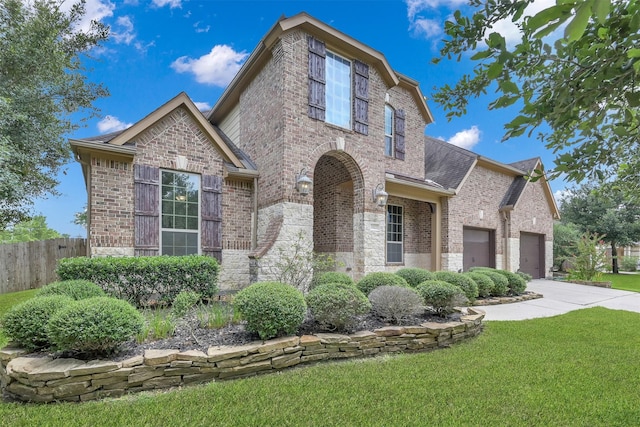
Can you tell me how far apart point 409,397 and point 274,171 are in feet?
21.5

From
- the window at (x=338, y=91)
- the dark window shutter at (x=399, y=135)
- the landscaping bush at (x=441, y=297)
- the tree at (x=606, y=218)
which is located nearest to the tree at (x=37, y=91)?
the window at (x=338, y=91)

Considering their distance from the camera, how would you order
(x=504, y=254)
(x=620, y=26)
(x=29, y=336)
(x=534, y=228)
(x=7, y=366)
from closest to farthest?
1. (x=620, y=26)
2. (x=7, y=366)
3. (x=29, y=336)
4. (x=504, y=254)
5. (x=534, y=228)

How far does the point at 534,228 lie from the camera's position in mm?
16109

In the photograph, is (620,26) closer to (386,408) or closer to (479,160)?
(386,408)

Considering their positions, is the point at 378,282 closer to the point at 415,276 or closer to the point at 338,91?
the point at 415,276

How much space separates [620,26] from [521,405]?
126 inches

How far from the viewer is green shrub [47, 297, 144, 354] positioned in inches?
131

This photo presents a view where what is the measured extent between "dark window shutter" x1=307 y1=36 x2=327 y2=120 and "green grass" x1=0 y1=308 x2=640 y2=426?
6.65 m

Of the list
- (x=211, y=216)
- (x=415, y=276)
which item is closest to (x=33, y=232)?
(x=211, y=216)

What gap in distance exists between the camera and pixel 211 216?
338 inches

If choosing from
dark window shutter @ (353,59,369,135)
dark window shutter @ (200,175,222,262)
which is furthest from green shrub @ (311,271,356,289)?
dark window shutter @ (353,59,369,135)

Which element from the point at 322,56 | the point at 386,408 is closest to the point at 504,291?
the point at 386,408

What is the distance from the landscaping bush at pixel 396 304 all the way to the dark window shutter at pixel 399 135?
815cm

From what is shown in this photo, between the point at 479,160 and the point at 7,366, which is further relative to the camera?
the point at 479,160
